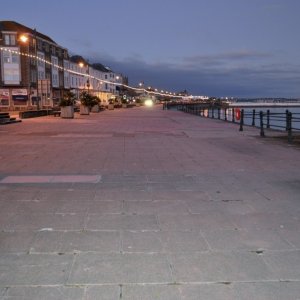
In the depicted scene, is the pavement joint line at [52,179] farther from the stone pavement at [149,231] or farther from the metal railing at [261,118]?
the metal railing at [261,118]

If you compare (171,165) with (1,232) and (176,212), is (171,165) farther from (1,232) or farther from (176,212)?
(1,232)

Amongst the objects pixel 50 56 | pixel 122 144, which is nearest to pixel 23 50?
pixel 50 56

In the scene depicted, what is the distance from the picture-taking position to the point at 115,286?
3.42m

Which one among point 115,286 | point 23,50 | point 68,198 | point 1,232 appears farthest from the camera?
point 23,50

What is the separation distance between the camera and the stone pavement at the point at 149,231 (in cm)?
345

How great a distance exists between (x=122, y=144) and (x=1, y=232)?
9.19 m

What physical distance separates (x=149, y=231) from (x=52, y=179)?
345 centimetres

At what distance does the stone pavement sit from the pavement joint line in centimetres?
2

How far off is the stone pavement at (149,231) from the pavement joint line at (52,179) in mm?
18

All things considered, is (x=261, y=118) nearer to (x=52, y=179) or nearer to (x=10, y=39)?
(x=52, y=179)

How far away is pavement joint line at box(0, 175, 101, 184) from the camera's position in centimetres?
756

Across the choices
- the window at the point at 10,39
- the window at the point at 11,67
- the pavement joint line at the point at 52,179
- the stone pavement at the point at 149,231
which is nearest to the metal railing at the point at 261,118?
the stone pavement at the point at 149,231

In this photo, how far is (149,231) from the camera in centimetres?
478

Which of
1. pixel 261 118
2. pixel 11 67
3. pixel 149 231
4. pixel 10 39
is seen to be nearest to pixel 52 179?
pixel 149 231
